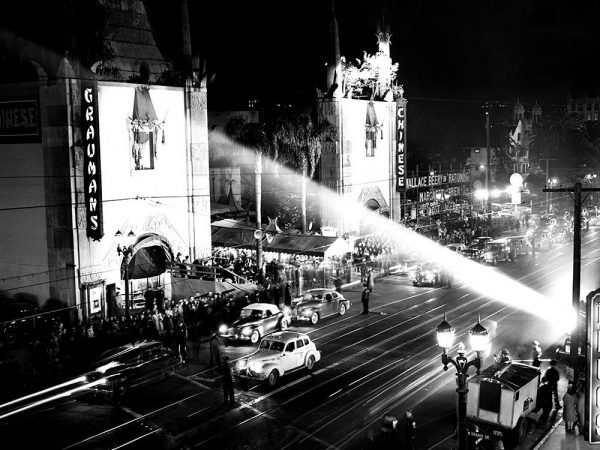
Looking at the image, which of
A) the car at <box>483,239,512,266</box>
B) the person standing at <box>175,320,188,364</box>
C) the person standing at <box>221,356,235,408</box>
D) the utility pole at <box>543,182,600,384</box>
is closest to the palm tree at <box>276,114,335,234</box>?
the car at <box>483,239,512,266</box>

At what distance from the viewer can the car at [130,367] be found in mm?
21703

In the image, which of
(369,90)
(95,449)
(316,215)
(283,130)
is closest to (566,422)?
(95,449)

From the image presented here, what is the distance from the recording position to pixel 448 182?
70.3 m

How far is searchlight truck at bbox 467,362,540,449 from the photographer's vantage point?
17516 mm

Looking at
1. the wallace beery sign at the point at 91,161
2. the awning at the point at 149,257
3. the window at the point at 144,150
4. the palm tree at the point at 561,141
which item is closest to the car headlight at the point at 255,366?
the wallace beery sign at the point at 91,161

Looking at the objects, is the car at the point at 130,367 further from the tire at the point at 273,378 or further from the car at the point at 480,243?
the car at the point at 480,243

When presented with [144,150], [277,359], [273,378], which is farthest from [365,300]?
[144,150]

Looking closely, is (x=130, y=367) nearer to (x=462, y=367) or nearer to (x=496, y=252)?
(x=462, y=367)

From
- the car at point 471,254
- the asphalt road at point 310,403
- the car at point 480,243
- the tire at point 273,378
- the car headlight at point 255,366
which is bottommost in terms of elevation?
the asphalt road at point 310,403

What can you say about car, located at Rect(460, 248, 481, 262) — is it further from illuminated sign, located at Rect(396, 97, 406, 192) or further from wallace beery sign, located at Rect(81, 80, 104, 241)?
wallace beery sign, located at Rect(81, 80, 104, 241)

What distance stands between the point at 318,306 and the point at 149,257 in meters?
9.66

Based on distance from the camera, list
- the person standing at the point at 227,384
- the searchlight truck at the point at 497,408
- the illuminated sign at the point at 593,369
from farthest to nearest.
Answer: the person standing at the point at 227,384 < the searchlight truck at the point at 497,408 < the illuminated sign at the point at 593,369

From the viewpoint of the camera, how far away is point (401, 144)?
182ft

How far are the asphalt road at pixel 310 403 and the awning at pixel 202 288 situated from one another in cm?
529
